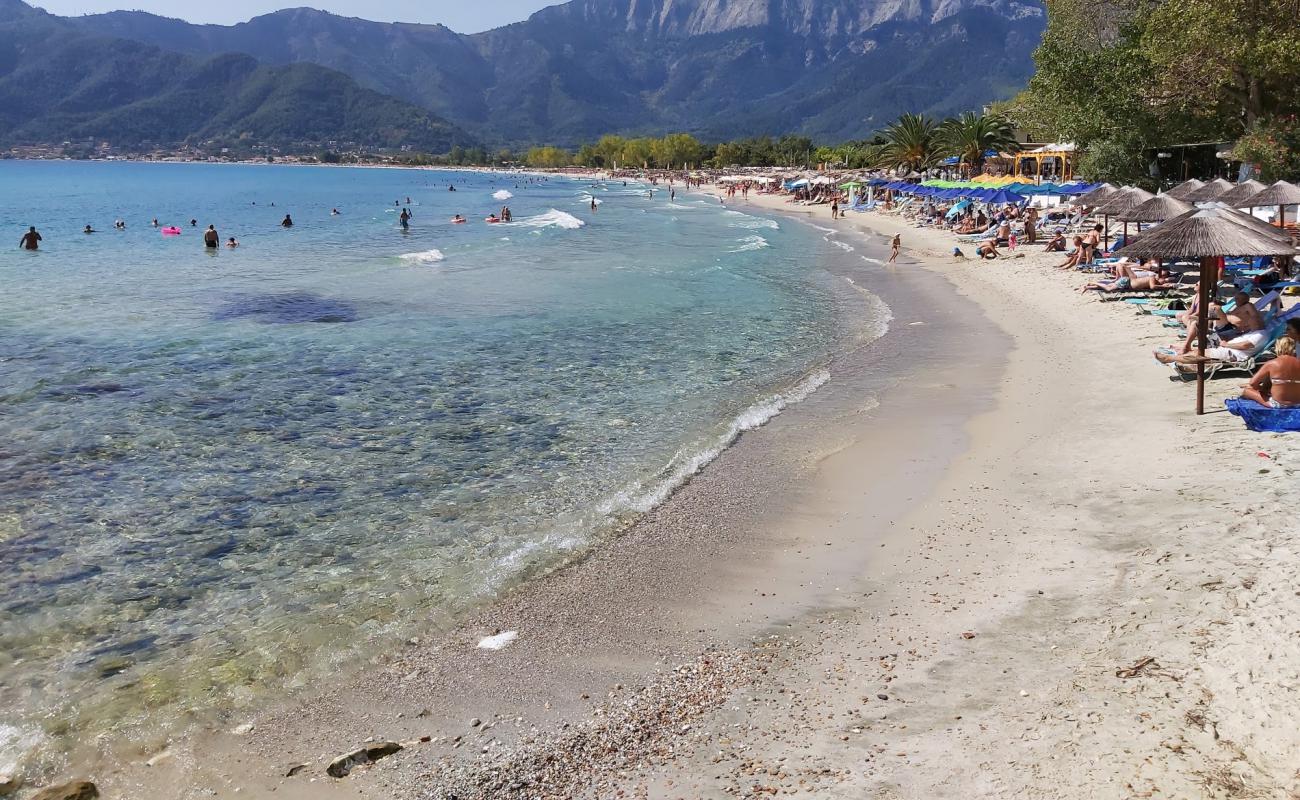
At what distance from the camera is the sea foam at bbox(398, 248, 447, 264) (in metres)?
34.0

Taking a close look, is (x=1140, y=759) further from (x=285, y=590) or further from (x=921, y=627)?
(x=285, y=590)

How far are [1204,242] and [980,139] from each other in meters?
55.0

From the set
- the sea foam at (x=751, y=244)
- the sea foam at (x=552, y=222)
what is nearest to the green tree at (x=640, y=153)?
the sea foam at (x=552, y=222)

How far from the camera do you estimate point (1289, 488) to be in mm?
7582

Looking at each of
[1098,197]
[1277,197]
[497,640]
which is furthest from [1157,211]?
[497,640]

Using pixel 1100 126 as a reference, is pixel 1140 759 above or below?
below

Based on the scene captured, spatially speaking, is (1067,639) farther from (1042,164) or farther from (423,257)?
(1042,164)

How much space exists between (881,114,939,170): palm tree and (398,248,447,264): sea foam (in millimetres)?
46568

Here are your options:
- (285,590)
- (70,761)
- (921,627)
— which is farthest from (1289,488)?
(70,761)

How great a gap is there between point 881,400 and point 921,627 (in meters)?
7.20

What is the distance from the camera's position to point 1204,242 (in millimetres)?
9891

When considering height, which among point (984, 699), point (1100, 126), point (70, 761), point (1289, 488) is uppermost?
point (1100, 126)

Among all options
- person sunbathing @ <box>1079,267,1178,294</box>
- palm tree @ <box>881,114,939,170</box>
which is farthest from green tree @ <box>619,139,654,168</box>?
person sunbathing @ <box>1079,267,1178,294</box>

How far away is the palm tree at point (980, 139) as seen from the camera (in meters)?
59.5
